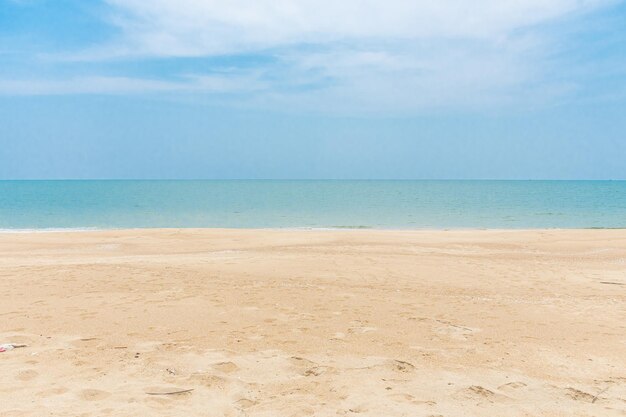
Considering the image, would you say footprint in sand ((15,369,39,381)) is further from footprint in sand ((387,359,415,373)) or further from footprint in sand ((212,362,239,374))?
footprint in sand ((387,359,415,373))

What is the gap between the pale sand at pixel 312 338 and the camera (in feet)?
16.6

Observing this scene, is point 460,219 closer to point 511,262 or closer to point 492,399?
point 511,262

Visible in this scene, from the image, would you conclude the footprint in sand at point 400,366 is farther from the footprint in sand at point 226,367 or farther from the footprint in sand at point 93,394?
the footprint in sand at point 93,394

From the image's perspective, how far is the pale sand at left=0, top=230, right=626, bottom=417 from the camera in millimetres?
5070

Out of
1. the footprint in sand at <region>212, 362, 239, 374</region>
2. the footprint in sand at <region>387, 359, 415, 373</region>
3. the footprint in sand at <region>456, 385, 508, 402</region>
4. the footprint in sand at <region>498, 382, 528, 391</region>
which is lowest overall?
the footprint in sand at <region>498, 382, 528, 391</region>

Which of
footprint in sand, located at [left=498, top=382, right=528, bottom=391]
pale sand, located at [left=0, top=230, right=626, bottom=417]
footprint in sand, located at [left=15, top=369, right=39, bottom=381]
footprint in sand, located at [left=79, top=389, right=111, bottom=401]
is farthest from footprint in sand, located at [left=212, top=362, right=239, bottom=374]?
footprint in sand, located at [left=498, top=382, right=528, bottom=391]

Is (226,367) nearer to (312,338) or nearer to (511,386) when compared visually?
(312,338)

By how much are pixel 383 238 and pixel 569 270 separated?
9423 mm

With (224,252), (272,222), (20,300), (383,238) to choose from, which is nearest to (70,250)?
(224,252)

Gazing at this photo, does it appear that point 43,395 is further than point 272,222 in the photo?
No

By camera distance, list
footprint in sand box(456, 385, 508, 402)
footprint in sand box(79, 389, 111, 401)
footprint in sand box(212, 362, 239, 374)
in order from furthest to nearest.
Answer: footprint in sand box(212, 362, 239, 374)
footprint in sand box(456, 385, 508, 402)
footprint in sand box(79, 389, 111, 401)

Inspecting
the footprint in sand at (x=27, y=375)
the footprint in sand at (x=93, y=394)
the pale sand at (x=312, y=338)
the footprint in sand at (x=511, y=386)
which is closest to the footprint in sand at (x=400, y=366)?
the pale sand at (x=312, y=338)

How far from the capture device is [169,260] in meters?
14.9

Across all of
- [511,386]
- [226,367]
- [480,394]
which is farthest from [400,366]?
[226,367]
